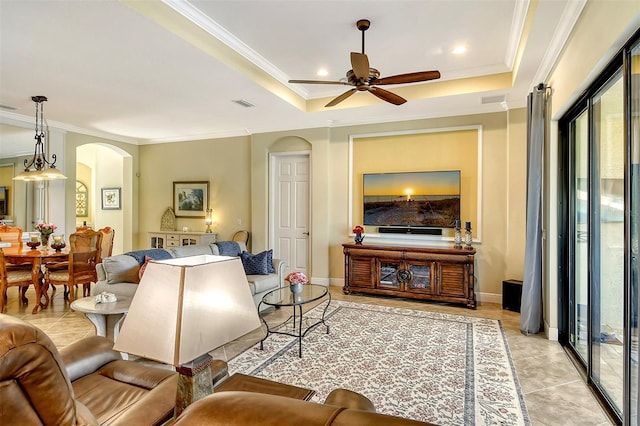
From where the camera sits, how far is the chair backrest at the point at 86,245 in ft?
15.2

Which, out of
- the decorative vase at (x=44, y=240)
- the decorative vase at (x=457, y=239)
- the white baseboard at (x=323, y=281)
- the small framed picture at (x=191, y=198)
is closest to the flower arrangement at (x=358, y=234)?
the white baseboard at (x=323, y=281)

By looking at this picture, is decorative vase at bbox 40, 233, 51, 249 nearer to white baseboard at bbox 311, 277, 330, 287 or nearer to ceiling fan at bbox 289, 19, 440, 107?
white baseboard at bbox 311, 277, 330, 287

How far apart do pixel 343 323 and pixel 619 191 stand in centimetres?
286

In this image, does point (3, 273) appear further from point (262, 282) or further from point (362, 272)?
point (362, 272)

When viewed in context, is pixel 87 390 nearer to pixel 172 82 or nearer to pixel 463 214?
pixel 172 82

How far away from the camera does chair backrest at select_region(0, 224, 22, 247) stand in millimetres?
5285

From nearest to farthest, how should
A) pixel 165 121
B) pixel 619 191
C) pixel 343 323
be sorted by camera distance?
1. pixel 619 191
2. pixel 343 323
3. pixel 165 121

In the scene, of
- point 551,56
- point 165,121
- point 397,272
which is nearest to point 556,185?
point 551,56

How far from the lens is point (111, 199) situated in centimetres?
832

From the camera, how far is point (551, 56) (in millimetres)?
3260

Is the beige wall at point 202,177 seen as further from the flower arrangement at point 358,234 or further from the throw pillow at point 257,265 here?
the flower arrangement at point 358,234

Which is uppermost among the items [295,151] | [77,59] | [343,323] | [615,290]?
[77,59]

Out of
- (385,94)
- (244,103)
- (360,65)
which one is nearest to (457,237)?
(385,94)

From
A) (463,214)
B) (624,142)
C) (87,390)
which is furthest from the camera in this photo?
(463,214)
